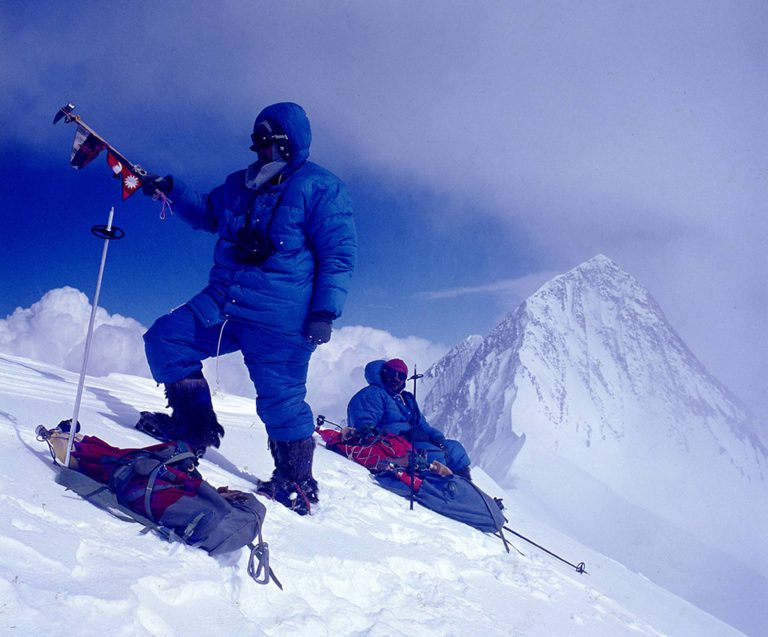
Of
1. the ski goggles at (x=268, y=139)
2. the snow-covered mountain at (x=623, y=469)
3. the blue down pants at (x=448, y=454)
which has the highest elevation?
the snow-covered mountain at (x=623, y=469)

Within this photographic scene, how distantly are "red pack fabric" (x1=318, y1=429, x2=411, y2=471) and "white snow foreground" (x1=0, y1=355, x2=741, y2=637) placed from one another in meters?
0.51

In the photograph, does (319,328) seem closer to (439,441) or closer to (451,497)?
(451,497)

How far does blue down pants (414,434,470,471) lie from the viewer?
6.88 metres

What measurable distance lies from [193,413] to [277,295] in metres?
1.18

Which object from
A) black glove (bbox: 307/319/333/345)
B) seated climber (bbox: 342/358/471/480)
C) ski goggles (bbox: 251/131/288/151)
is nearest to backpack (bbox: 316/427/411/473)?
seated climber (bbox: 342/358/471/480)

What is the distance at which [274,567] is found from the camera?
8.27ft

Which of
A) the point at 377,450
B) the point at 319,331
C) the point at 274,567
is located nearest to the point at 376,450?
the point at 377,450

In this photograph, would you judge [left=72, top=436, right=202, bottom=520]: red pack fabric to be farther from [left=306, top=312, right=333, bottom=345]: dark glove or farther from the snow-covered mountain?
the snow-covered mountain

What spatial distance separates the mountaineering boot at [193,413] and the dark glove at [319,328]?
3.35ft

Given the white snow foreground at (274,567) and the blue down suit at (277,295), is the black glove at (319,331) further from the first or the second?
the white snow foreground at (274,567)

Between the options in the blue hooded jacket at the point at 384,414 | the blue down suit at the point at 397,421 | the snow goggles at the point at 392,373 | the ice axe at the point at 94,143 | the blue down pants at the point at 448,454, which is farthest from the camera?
the snow goggles at the point at 392,373

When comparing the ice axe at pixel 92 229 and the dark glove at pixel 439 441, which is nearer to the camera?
the ice axe at pixel 92 229

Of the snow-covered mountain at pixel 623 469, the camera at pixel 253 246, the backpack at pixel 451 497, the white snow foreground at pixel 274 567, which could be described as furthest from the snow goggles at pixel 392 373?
the snow-covered mountain at pixel 623 469

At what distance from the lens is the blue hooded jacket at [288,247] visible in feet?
12.1
